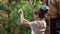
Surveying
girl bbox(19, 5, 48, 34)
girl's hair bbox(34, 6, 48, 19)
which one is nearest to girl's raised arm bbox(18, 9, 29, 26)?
girl bbox(19, 5, 48, 34)

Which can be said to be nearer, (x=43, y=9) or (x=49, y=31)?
(x=43, y=9)

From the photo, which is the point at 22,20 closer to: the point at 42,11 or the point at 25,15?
the point at 25,15

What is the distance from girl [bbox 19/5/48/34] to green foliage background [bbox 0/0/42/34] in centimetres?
4

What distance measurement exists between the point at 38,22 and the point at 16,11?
0.20m

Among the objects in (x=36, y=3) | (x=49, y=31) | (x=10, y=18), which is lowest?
(x=49, y=31)

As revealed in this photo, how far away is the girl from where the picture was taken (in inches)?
54.5

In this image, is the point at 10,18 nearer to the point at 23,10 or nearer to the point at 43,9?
the point at 23,10

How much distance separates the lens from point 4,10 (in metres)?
1.42

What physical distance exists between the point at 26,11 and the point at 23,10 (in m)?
0.03

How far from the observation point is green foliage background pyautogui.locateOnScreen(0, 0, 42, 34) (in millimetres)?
1411

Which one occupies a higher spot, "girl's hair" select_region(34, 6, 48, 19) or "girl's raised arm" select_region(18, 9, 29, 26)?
"girl's hair" select_region(34, 6, 48, 19)

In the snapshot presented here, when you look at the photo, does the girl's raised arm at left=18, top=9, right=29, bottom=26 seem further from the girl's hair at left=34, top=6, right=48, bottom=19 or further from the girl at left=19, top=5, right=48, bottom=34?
the girl's hair at left=34, top=6, right=48, bottom=19

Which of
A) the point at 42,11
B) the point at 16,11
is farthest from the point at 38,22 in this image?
the point at 16,11

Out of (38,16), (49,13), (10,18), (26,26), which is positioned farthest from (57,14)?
(10,18)
